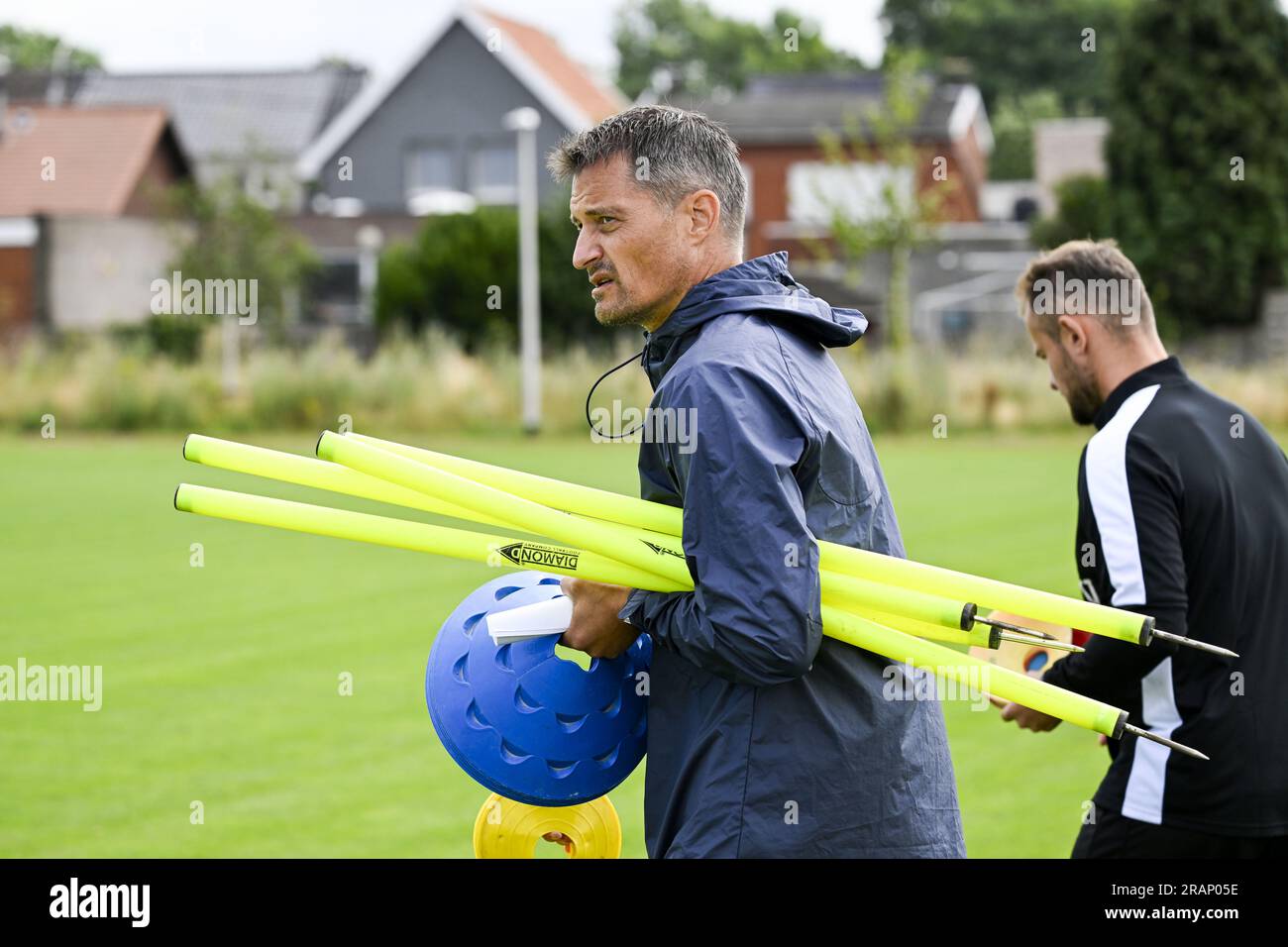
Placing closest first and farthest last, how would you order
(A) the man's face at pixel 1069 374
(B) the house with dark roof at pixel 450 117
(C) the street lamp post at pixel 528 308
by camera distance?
(A) the man's face at pixel 1069 374
(C) the street lamp post at pixel 528 308
(B) the house with dark roof at pixel 450 117

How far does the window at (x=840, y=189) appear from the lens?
137 feet

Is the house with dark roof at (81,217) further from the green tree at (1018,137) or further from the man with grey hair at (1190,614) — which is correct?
the green tree at (1018,137)

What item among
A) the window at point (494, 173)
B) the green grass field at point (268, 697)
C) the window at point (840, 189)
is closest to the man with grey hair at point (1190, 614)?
the green grass field at point (268, 697)

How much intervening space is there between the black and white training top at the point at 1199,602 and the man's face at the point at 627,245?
1.48 meters

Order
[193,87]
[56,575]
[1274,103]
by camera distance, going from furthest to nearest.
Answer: [193,87] < [1274,103] < [56,575]

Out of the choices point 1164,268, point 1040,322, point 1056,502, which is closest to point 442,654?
point 1040,322

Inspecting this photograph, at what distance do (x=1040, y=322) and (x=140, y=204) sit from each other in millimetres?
48781

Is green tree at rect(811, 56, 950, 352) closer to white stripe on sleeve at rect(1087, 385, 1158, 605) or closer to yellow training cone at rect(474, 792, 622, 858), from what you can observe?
white stripe on sleeve at rect(1087, 385, 1158, 605)

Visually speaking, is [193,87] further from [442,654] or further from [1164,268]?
[442,654]

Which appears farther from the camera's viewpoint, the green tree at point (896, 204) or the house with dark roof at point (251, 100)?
the house with dark roof at point (251, 100)

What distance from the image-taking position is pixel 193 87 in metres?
63.9

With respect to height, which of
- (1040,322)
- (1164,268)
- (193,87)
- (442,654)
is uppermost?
(193,87)

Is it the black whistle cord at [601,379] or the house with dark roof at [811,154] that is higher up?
the house with dark roof at [811,154]

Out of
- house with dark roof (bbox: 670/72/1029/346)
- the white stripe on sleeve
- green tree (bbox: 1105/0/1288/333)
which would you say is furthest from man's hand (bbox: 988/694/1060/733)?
house with dark roof (bbox: 670/72/1029/346)
